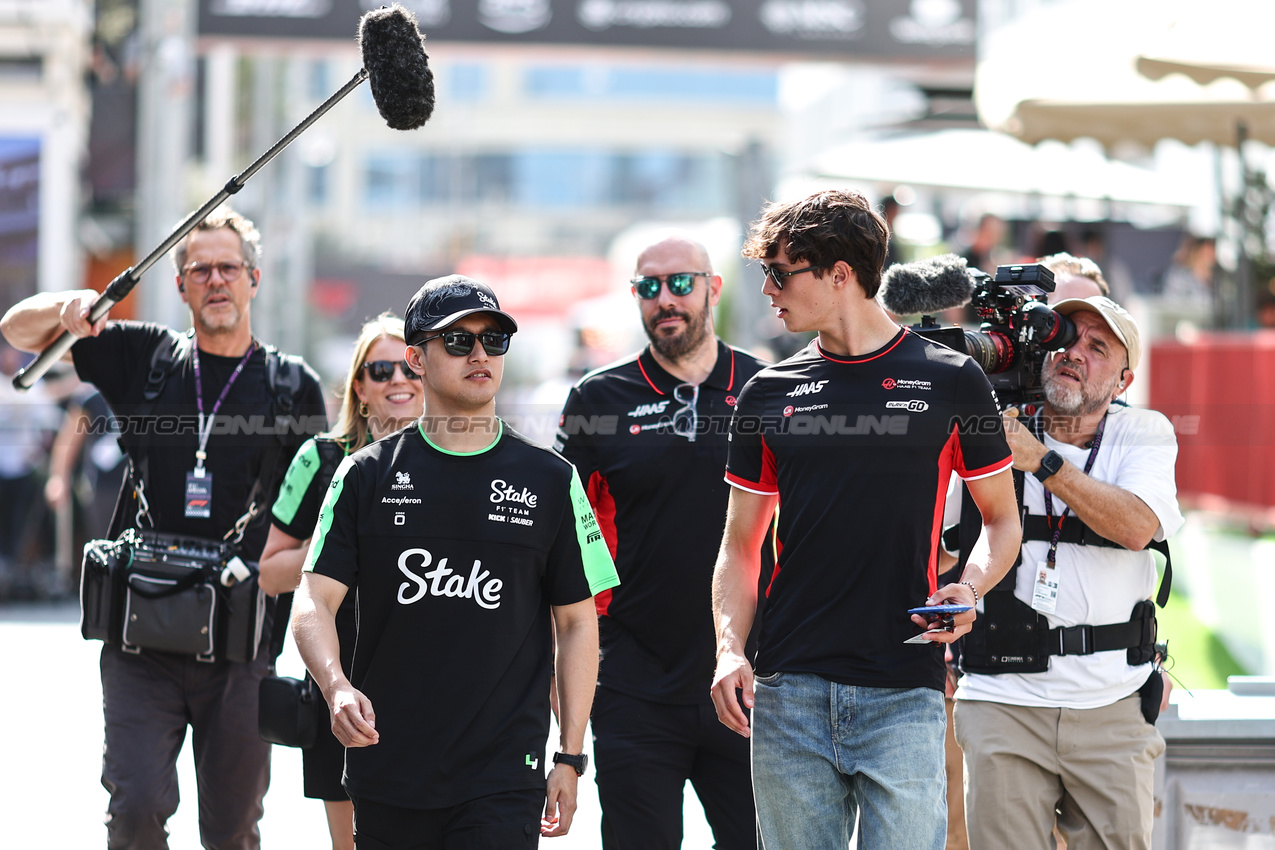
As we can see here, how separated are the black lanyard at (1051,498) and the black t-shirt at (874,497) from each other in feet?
2.42

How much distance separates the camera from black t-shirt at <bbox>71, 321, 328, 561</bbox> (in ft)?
17.1

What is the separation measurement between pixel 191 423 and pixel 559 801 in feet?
7.15

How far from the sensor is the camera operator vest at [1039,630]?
14.7ft

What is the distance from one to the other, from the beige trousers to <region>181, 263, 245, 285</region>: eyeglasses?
2979mm

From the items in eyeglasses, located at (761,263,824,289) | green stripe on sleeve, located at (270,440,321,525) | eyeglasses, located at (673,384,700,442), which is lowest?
green stripe on sleeve, located at (270,440,321,525)

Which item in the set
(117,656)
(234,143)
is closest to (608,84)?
(234,143)

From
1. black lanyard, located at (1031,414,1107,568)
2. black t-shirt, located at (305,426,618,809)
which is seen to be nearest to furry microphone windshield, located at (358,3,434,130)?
black t-shirt, located at (305,426,618,809)

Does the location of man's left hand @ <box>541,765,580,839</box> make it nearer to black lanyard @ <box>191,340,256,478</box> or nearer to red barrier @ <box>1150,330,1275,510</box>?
black lanyard @ <box>191,340,256,478</box>

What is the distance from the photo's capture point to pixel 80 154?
22891 mm

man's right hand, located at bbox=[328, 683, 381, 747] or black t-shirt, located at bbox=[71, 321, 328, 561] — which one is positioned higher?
black t-shirt, located at bbox=[71, 321, 328, 561]

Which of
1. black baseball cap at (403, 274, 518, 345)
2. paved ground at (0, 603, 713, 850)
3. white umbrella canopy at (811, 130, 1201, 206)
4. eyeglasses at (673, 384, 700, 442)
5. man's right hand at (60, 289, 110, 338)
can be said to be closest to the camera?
black baseball cap at (403, 274, 518, 345)

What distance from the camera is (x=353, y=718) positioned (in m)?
3.52

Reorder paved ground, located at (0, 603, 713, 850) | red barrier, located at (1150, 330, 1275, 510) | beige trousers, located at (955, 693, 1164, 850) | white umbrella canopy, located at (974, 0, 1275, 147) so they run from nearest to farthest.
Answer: beige trousers, located at (955, 693, 1164, 850) < paved ground, located at (0, 603, 713, 850) < white umbrella canopy, located at (974, 0, 1275, 147) < red barrier, located at (1150, 330, 1275, 510)

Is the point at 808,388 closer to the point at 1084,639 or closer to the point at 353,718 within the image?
the point at 1084,639
